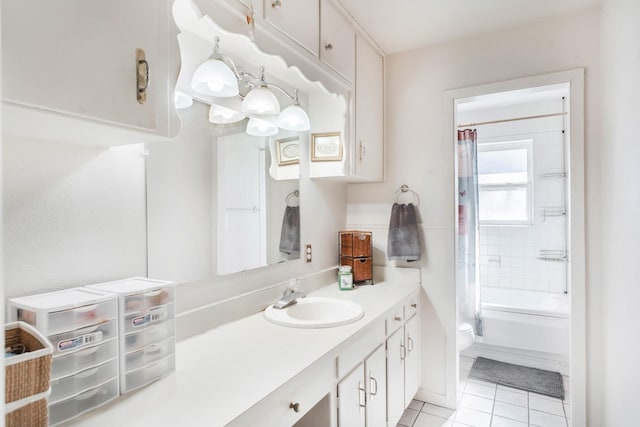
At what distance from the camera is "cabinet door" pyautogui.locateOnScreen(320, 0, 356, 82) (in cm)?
181

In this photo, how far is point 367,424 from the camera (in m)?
1.61

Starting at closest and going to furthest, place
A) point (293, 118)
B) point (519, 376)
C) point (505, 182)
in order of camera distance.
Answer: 1. point (293, 118)
2. point (519, 376)
3. point (505, 182)

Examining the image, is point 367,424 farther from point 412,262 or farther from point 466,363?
point 466,363

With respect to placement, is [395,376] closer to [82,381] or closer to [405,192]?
[405,192]

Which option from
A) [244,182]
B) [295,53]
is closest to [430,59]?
[295,53]

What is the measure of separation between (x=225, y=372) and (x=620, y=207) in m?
1.80

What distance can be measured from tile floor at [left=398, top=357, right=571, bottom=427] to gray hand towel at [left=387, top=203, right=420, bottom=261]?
100 cm

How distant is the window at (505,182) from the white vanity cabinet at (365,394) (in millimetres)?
2671

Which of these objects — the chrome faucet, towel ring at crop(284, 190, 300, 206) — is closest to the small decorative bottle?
the chrome faucet

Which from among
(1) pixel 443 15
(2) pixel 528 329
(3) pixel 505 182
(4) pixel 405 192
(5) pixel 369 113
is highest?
(1) pixel 443 15

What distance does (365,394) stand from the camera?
1591 mm

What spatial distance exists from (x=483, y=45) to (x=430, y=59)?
33 centimetres

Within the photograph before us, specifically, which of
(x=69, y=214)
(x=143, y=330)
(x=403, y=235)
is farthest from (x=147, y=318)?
(x=403, y=235)

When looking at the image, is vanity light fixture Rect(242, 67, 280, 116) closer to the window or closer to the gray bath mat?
the gray bath mat
